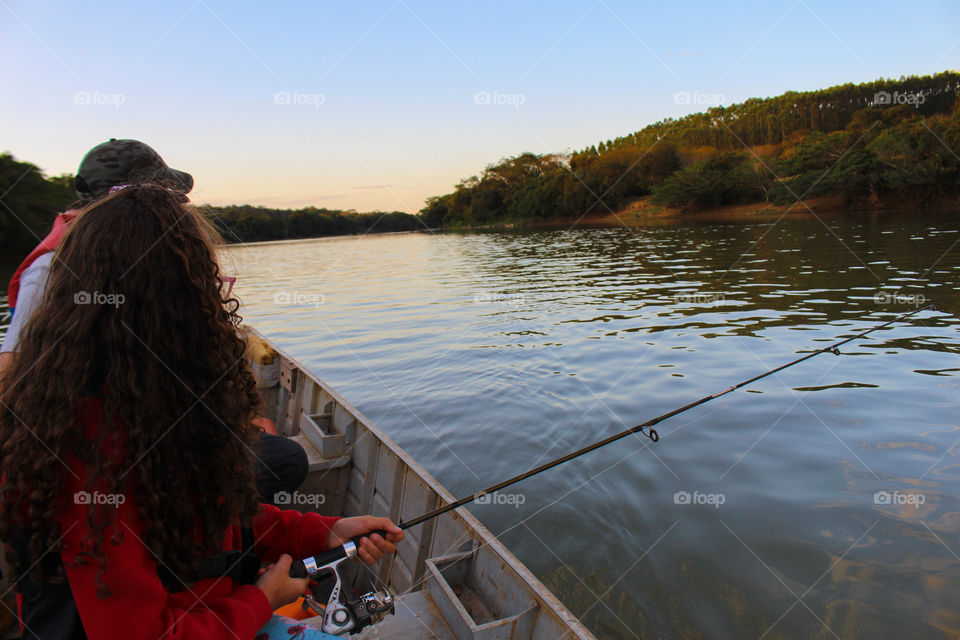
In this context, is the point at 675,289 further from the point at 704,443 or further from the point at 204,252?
the point at 204,252

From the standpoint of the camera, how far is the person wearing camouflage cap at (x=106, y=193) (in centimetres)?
250

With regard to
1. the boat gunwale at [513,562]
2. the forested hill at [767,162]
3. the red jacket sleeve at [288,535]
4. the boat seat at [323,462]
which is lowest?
the boat seat at [323,462]

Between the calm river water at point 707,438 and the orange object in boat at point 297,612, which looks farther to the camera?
the calm river water at point 707,438

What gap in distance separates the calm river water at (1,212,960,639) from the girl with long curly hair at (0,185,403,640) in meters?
0.52

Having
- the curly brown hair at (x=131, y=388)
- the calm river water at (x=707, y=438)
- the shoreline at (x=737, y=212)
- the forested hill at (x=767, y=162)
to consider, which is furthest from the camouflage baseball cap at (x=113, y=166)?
the forested hill at (x=767, y=162)

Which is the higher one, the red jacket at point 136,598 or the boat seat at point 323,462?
the red jacket at point 136,598

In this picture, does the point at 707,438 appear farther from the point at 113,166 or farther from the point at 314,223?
the point at 314,223

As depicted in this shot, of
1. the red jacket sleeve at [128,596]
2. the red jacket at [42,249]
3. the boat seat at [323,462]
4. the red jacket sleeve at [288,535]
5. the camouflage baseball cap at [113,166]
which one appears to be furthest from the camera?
the boat seat at [323,462]

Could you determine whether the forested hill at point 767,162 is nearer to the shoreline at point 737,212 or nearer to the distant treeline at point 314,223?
the shoreline at point 737,212

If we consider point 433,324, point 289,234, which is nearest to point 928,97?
point 433,324

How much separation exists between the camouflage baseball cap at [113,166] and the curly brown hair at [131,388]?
1.91 meters

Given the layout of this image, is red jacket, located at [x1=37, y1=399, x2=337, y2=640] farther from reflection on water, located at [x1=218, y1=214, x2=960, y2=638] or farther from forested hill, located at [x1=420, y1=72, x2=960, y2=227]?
forested hill, located at [x1=420, y1=72, x2=960, y2=227]

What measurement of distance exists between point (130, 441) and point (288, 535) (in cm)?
85

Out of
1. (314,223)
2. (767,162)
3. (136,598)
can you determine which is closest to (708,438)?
(136,598)
